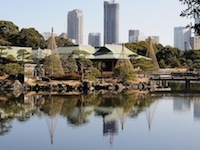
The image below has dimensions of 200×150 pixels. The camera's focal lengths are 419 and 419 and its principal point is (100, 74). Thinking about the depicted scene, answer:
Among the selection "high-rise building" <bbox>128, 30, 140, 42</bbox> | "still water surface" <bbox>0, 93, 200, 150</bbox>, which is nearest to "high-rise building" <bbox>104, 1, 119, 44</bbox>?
"high-rise building" <bbox>128, 30, 140, 42</bbox>

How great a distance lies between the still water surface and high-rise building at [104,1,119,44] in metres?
143

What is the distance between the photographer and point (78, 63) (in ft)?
147

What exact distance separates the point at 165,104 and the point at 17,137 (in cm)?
1516

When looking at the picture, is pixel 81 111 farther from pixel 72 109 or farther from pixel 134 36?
pixel 134 36

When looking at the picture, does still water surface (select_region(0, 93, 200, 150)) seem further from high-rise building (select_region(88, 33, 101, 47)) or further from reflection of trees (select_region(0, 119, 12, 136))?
high-rise building (select_region(88, 33, 101, 47))

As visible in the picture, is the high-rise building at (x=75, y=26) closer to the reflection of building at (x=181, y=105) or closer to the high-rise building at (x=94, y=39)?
the high-rise building at (x=94, y=39)

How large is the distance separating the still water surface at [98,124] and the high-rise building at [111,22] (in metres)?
143

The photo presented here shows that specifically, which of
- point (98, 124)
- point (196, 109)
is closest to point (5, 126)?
point (98, 124)

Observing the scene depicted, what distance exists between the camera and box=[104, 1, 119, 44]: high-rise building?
174 metres

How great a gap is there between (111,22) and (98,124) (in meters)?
170

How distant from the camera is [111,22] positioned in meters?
188

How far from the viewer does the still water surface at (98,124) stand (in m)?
14.5

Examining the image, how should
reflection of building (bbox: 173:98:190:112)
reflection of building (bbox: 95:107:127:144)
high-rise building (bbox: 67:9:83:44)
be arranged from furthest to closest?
1. high-rise building (bbox: 67:9:83:44)
2. reflection of building (bbox: 173:98:190:112)
3. reflection of building (bbox: 95:107:127:144)

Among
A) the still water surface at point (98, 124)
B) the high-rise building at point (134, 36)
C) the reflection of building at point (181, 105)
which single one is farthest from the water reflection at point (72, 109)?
the high-rise building at point (134, 36)
